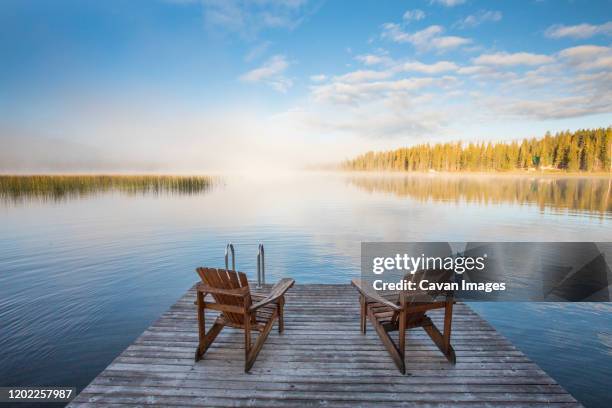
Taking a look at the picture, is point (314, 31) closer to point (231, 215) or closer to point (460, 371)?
point (231, 215)

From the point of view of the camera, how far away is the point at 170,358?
4.04m

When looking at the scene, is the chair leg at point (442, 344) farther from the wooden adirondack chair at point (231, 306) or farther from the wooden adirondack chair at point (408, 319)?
the wooden adirondack chair at point (231, 306)

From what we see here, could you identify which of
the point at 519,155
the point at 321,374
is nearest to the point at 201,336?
the point at 321,374

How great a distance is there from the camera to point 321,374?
3676mm

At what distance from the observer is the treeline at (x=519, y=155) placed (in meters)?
91.2

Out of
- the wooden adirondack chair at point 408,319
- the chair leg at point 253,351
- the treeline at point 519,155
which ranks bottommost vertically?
the chair leg at point 253,351

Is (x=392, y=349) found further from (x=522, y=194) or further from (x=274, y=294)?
(x=522, y=194)

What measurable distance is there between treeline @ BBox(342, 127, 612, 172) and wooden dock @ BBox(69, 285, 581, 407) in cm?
11556

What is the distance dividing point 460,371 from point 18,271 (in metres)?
12.9

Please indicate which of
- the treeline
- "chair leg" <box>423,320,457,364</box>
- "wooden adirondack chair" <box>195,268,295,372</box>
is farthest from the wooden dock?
the treeline

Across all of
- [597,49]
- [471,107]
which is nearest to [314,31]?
[471,107]

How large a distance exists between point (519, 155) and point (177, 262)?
427 feet

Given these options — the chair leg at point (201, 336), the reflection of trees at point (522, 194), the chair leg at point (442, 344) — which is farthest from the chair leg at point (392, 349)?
the reflection of trees at point (522, 194)

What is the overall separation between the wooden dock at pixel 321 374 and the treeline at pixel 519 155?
379 ft
